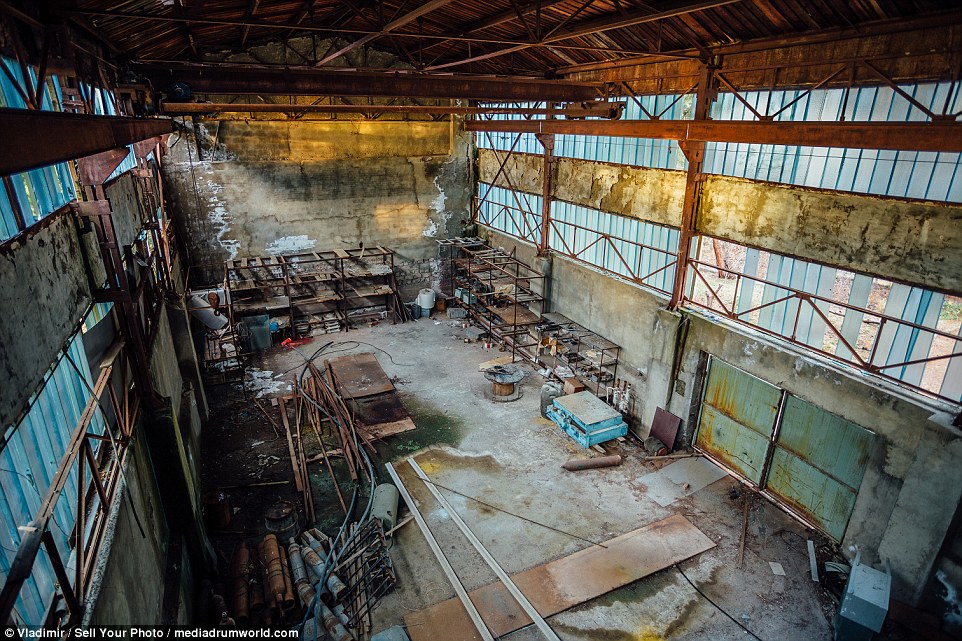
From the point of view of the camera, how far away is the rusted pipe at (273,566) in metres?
8.29

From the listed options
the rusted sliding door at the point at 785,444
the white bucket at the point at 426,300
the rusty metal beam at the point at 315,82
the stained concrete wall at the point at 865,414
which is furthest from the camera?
the white bucket at the point at 426,300

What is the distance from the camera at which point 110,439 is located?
5879mm

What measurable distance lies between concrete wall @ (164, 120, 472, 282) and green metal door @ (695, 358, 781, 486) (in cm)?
1279

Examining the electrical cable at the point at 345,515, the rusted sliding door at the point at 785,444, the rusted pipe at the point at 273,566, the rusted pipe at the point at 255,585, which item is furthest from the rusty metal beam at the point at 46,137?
the rusted sliding door at the point at 785,444

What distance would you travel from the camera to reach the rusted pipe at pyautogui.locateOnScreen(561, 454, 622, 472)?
11.9m

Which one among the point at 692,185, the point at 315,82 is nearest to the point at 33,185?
the point at 315,82

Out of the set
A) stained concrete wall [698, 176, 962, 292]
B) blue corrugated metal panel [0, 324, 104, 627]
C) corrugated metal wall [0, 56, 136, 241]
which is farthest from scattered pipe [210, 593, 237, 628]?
stained concrete wall [698, 176, 962, 292]

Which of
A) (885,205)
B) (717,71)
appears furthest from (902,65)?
(717,71)

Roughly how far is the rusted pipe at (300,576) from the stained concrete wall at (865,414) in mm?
8395

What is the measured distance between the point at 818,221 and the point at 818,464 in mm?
4453

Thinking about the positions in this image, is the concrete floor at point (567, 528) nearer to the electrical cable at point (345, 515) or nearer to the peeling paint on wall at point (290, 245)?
the electrical cable at point (345, 515)

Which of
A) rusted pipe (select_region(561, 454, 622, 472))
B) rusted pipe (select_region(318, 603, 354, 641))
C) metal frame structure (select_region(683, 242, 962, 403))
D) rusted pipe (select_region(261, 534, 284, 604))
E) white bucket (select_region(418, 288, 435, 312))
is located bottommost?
rusted pipe (select_region(561, 454, 622, 472))

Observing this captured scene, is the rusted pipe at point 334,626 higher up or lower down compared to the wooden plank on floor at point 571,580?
higher up

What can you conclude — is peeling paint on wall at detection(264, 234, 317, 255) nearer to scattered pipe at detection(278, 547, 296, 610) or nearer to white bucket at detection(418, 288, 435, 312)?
white bucket at detection(418, 288, 435, 312)
